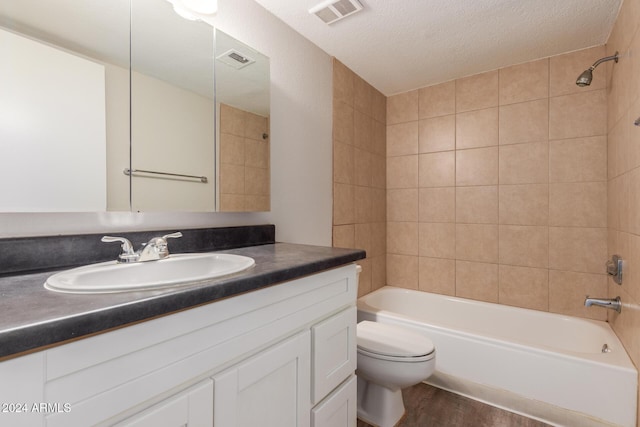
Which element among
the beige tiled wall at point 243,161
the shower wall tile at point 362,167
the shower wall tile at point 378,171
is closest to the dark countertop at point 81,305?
the beige tiled wall at point 243,161

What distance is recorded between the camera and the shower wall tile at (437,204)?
254 cm

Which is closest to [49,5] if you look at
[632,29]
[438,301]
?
[632,29]

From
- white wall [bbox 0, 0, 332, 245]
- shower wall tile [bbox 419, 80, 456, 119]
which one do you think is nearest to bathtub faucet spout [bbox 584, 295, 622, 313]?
white wall [bbox 0, 0, 332, 245]

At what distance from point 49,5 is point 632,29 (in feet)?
7.77

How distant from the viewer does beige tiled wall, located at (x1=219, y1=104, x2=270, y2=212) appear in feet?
4.65

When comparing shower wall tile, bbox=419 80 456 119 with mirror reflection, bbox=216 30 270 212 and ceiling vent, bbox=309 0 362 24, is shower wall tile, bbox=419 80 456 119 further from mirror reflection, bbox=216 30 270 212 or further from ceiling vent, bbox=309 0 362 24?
mirror reflection, bbox=216 30 270 212

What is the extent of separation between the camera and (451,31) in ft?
6.02

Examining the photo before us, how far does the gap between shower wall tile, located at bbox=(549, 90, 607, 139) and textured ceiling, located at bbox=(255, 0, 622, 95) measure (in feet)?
0.76

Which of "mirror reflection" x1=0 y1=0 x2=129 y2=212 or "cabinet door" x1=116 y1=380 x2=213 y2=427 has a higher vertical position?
"mirror reflection" x1=0 y1=0 x2=129 y2=212

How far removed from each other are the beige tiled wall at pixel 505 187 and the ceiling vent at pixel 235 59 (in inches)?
66.7

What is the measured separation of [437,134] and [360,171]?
2.52 ft

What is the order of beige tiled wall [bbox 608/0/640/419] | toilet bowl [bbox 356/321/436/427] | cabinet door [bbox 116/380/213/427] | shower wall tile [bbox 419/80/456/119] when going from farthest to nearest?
shower wall tile [bbox 419/80/456/119], toilet bowl [bbox 356/321/436/427], beige tiled wall [bbox 608/0/640/419], cabinet door [bbox 116/380/213/427]

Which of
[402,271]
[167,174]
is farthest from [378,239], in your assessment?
[167,174]

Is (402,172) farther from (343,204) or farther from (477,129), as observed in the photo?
(343,204)
